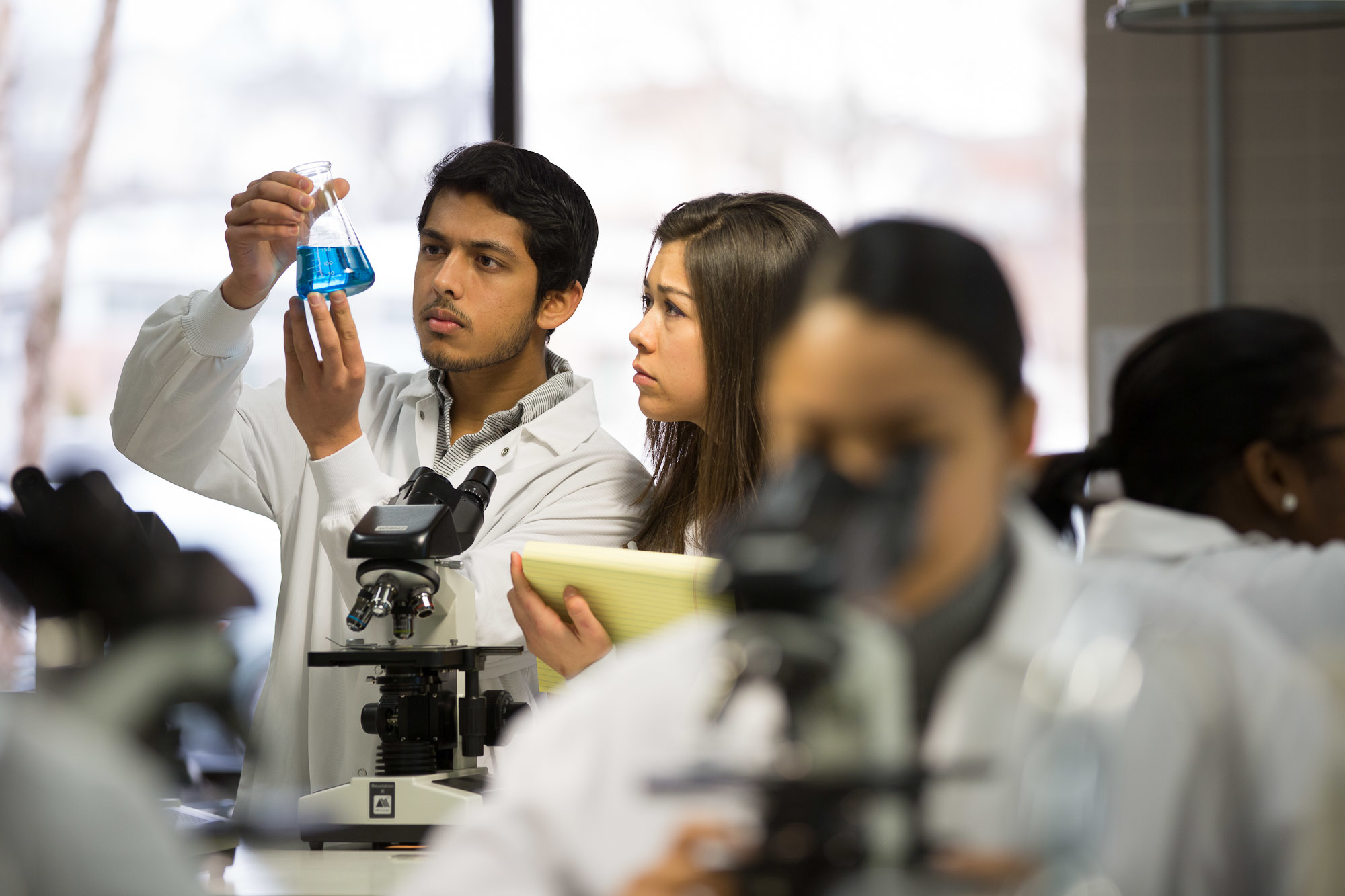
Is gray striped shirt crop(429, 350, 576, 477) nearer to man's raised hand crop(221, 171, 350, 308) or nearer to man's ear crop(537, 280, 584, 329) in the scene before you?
man's ear crop(537, 280, 584, 329)

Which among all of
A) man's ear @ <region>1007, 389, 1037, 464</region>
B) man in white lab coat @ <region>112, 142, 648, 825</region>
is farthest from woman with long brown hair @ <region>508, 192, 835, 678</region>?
man's ear @ <region>1007, 389, 1037, 464</region>

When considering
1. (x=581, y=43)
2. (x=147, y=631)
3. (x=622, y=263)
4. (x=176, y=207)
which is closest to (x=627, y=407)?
(x=622, y=263)

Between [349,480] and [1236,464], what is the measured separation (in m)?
1.20

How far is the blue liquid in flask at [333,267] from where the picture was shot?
178 centimetres

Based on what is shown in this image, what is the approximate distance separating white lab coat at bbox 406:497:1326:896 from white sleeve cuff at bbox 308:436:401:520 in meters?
1.05

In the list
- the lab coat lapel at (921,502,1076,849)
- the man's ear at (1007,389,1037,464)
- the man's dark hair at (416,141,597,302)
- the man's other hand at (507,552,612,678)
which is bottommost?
the man's other hand at (507,552,612,678)

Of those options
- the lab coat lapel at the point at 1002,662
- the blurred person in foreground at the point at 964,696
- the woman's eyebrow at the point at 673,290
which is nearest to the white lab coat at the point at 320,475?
the woman's eyebrow at the point at 673,290

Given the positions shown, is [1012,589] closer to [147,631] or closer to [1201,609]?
[1201,609]

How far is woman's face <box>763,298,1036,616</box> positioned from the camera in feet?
1.75

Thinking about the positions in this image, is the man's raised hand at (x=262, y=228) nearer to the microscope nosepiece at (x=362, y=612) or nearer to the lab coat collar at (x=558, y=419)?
the lab coat collar at (x=558, y=419)

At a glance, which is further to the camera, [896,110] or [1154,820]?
[896,110]

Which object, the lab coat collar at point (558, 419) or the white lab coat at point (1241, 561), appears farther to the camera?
the lab coat collar at point (558, 419)

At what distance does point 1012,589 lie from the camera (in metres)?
0.57

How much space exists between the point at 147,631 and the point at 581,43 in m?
3.15
